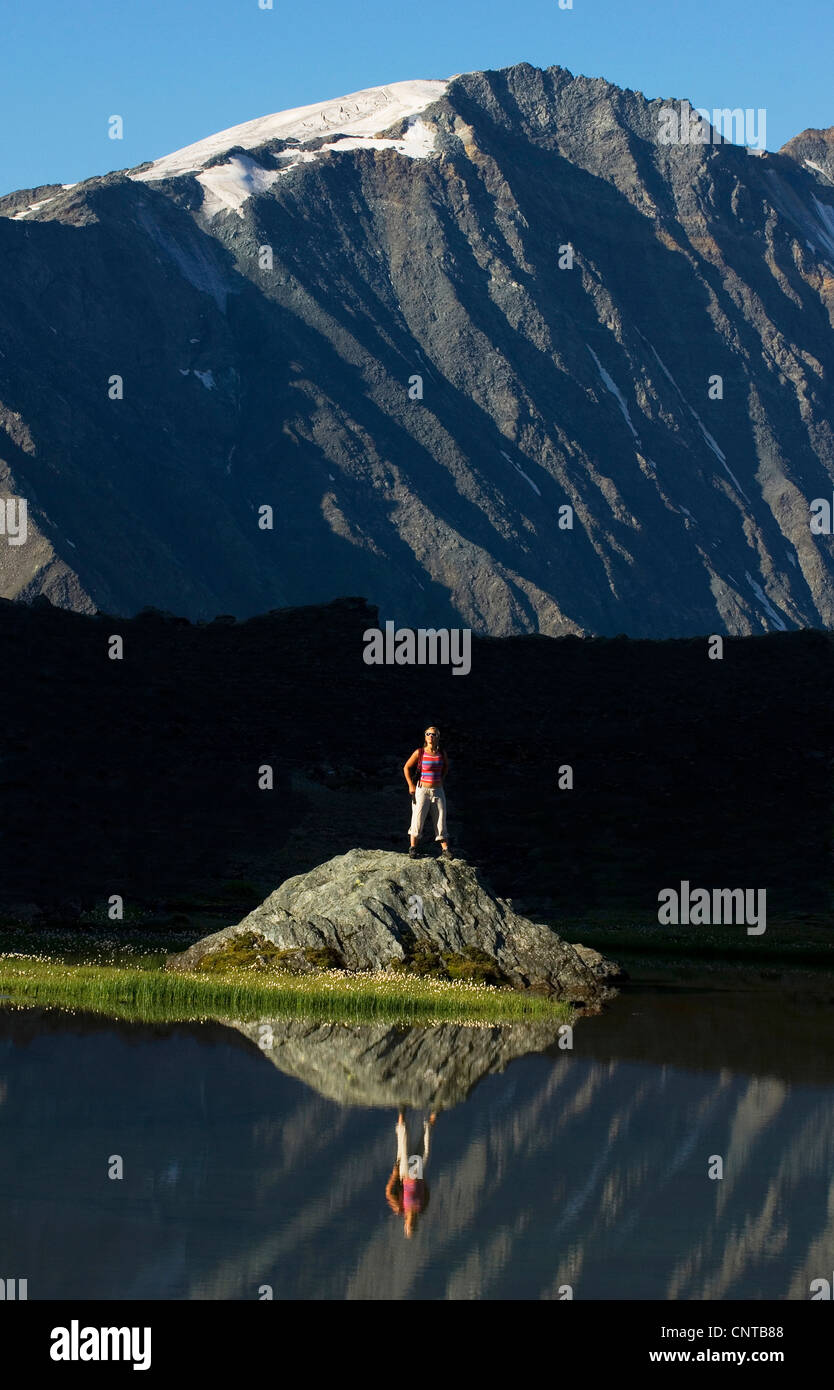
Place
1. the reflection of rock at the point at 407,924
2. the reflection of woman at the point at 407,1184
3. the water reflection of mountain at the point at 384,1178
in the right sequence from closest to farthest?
the water reflection of mountain at the point at 384,1178 < the reflection of woman at the point at 407,1184 < the reflection of rock at the point at 407,924

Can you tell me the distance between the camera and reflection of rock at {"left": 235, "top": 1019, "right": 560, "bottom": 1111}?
2600cm

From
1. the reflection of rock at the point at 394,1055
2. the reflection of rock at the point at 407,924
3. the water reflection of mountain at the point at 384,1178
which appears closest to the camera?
the water reflection of mountain at the point at 384,1178

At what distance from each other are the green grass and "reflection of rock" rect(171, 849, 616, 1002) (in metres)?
1.98

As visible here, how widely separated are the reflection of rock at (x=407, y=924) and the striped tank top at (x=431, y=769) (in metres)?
2.20

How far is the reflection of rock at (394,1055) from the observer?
26000 mm

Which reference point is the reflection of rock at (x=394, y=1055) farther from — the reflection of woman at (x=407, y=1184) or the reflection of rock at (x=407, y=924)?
the reflection of rock at (x=407, y=924)

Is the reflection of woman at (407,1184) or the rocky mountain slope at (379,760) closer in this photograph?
the reflection of woman at (407,1184)

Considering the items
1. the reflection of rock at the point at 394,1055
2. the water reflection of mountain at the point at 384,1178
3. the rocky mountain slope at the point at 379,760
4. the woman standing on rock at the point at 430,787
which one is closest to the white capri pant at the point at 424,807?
the woman standing on rock at the point at 430,787

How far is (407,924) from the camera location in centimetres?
4003

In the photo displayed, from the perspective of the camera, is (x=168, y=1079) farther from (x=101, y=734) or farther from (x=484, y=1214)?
(x=101, y=734)

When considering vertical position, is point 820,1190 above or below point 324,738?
below

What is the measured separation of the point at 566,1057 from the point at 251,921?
1244 cm

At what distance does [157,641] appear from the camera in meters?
97.1
